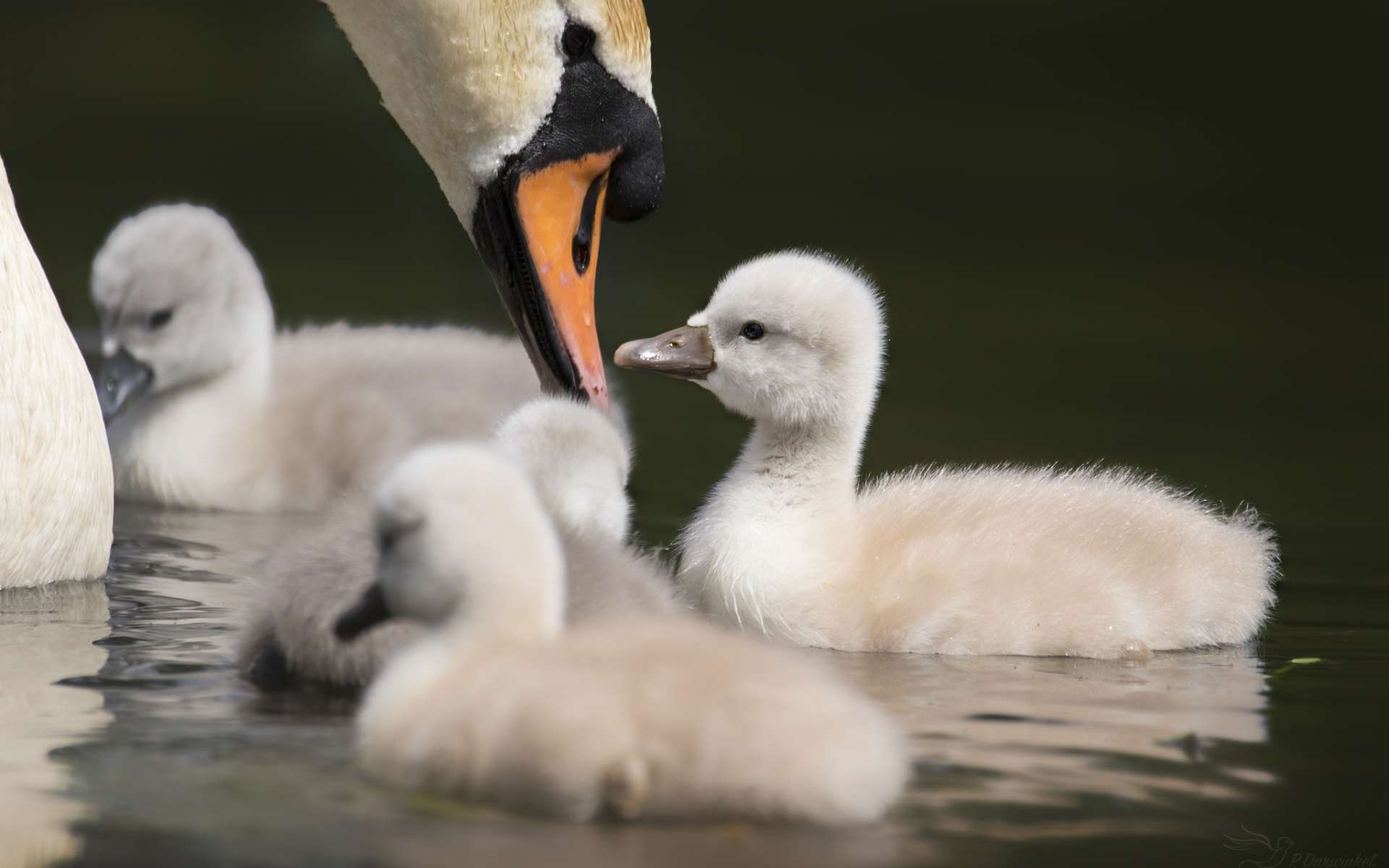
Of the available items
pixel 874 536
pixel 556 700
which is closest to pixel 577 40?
pixel 874 536

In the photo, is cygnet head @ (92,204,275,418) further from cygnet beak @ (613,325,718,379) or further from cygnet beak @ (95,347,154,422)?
cygnet beak @ (613,325,718,379)

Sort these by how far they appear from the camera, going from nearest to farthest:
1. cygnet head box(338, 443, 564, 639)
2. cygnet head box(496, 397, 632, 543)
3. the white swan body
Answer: cygnet head box(338, 443, 564, 639), cygnet head box(496, 397, 632, 543), the white swan body

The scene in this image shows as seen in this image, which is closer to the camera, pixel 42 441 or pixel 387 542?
pixel 387 542

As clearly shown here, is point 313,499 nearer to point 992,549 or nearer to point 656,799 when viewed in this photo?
point 992,549

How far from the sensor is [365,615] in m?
3.00

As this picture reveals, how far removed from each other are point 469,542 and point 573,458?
1.27 m

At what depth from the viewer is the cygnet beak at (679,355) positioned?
439 centimetres

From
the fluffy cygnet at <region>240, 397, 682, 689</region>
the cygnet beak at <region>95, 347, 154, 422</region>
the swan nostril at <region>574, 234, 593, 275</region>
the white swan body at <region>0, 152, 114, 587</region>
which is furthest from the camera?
the cygnet beak at <region>95, 347, 154, 422</region>

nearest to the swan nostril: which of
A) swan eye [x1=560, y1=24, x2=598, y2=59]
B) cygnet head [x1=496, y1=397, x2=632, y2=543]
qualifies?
swan eye [x1=560, y1=24, x2=598, y2=59]

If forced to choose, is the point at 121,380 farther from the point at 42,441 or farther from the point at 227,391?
the point at 42,441

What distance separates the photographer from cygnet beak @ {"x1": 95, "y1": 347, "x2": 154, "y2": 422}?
5.95 meters

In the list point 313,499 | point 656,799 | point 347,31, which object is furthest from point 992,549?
point 313,499

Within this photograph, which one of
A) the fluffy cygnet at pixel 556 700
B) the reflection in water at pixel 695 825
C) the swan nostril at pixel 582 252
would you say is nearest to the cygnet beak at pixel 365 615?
the fluffy cygnet at pixel 556 700

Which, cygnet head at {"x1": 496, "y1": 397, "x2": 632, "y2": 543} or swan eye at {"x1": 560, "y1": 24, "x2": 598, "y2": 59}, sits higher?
swan eye at {"x1": 560, "y1": 24, "x2": 598, "y2": 59}
